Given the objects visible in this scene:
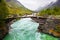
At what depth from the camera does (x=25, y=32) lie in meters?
5.33

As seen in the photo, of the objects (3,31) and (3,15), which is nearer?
(3,15)

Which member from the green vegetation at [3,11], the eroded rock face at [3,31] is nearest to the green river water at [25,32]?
the eroded rock face at [3,31]

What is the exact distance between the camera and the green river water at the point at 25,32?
509 centimetres

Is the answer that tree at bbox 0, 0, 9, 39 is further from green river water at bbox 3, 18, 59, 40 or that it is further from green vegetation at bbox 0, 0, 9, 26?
green river water at bbox 3, 18, 59, 40

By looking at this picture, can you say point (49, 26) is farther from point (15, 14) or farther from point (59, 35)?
point (15, 14)

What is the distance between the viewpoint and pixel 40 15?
16.8ft

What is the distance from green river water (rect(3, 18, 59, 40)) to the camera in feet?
16.7

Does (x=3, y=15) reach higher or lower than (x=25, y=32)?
higher

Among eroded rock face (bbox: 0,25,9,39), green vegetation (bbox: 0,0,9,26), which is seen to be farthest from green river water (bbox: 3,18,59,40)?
green vegetation (bbox: 0,0,9,26)

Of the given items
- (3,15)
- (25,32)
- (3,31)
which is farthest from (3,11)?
(25,32)

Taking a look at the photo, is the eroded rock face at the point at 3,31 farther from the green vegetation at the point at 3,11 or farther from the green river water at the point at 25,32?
the green vegetation at the point at 3,11

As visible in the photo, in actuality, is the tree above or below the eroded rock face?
above

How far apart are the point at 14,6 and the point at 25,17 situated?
1.21 ft

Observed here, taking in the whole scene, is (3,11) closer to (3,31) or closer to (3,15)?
(3,15)
